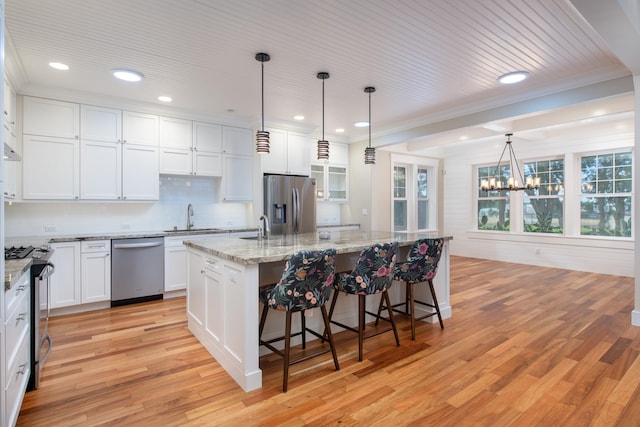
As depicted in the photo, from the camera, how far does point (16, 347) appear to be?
6.16 ft

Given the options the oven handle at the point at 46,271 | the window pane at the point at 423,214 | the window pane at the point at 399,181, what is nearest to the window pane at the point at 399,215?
the window pane at the point at 399,181

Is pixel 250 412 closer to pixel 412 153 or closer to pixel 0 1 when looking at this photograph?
pixel 0 1

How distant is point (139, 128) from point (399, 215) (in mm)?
5232

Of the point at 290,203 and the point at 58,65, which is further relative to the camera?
the point at 290,203

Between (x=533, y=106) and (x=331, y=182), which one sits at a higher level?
(x=533, y=106)

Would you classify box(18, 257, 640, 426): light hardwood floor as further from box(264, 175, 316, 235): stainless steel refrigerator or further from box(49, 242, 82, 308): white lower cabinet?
box(264, 175, 316, 235): stainless steel refrigerator

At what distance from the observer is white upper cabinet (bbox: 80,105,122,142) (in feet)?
13.3

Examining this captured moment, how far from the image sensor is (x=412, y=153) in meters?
7.46

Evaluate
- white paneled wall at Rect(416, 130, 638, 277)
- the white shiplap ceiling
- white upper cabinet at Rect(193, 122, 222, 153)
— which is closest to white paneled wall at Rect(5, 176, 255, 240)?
white upper cabinet at Rect(193, 122, 222, 153)

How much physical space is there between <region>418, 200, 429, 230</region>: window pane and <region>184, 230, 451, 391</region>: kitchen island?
4.65 metres

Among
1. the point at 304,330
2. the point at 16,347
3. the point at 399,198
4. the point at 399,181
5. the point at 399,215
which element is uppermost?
the point at 399,181

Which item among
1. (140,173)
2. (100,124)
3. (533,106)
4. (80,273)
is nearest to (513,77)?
(533,106)

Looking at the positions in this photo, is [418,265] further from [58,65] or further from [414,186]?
[414,186]

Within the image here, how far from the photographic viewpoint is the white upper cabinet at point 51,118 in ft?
12.2
